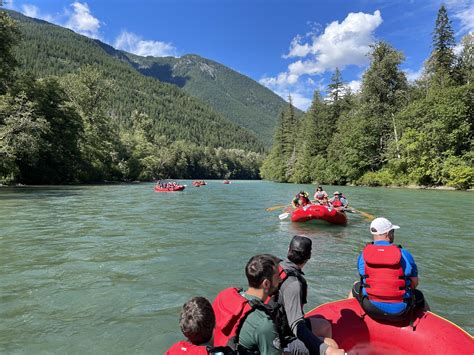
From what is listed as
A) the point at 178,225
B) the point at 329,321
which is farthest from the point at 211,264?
the point at 178,225

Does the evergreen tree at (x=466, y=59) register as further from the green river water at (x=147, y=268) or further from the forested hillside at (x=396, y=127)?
the green river water at (x=147, y=268)

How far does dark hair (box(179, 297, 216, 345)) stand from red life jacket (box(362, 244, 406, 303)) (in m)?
2.18

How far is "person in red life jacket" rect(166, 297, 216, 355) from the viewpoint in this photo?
254 cm

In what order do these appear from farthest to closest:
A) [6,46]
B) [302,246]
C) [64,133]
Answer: [64,133]
[6,46]
[302,246]

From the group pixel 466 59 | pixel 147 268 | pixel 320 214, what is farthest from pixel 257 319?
pixel 466 59

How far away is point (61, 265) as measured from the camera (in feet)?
28.2

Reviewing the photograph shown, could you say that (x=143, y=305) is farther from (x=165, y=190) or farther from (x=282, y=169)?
(x=282, y=169)

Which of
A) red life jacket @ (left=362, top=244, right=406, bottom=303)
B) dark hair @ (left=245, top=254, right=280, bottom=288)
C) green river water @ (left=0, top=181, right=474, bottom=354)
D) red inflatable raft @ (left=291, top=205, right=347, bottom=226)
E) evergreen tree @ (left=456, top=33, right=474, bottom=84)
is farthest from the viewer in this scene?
evergreen tree @ (left=456, top=33, right=474, bottom=84)

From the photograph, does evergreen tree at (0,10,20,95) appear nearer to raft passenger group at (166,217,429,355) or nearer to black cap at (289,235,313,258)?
black cap at (289,235,313,258)

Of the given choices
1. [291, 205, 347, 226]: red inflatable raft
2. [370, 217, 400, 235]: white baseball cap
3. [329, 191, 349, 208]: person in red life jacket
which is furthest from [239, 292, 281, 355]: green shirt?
[329, 191, 349, 208]: person in red life jacket

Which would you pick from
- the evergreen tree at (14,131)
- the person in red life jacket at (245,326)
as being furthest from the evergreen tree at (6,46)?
the person in red life jacket at (245,326)

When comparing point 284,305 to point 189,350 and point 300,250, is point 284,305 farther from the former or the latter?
point 189,350

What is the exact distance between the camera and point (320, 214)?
14.3 m

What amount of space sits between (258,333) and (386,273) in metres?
1.89
